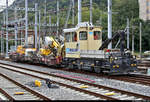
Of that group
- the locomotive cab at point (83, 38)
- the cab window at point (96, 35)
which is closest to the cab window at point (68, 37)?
the locomotive cab at point (83, 38)

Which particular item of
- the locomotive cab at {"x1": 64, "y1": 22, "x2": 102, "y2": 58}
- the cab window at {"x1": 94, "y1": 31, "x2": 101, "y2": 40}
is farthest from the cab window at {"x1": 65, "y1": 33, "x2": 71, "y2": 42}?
the cab window at {"x1": 94, "y1": 31, "x2": 101, "y2": 40}

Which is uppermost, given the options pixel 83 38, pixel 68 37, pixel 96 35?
pixel 96 35

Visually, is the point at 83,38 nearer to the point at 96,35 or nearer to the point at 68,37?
the point at 96,35

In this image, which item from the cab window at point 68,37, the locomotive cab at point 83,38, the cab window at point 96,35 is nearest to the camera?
the locomotive cab at point 83,38

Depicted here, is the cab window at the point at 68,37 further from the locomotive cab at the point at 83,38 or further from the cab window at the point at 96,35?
the cab window at the point at 96,35

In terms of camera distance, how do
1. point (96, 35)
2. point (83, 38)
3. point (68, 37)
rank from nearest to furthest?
point (83, 38) < point (96, 35) < point (68, 37)

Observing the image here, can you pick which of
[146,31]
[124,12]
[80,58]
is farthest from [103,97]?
[124,12]

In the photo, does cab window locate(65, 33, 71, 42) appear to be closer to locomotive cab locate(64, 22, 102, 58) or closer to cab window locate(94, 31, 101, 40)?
locomotive cab locate(64, 22, 102, 58)

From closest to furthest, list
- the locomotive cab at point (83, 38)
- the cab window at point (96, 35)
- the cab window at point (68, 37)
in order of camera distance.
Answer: the locomotive cab at point (83, 38), the cab window at point (96, 35), the cab window at point (68, 37)

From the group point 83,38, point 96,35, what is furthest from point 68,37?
point 96,35

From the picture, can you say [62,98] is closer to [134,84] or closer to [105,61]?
[134,84]

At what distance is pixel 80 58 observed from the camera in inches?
773

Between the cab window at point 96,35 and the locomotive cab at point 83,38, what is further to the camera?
the cab window at point 96,35

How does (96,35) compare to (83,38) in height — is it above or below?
above
